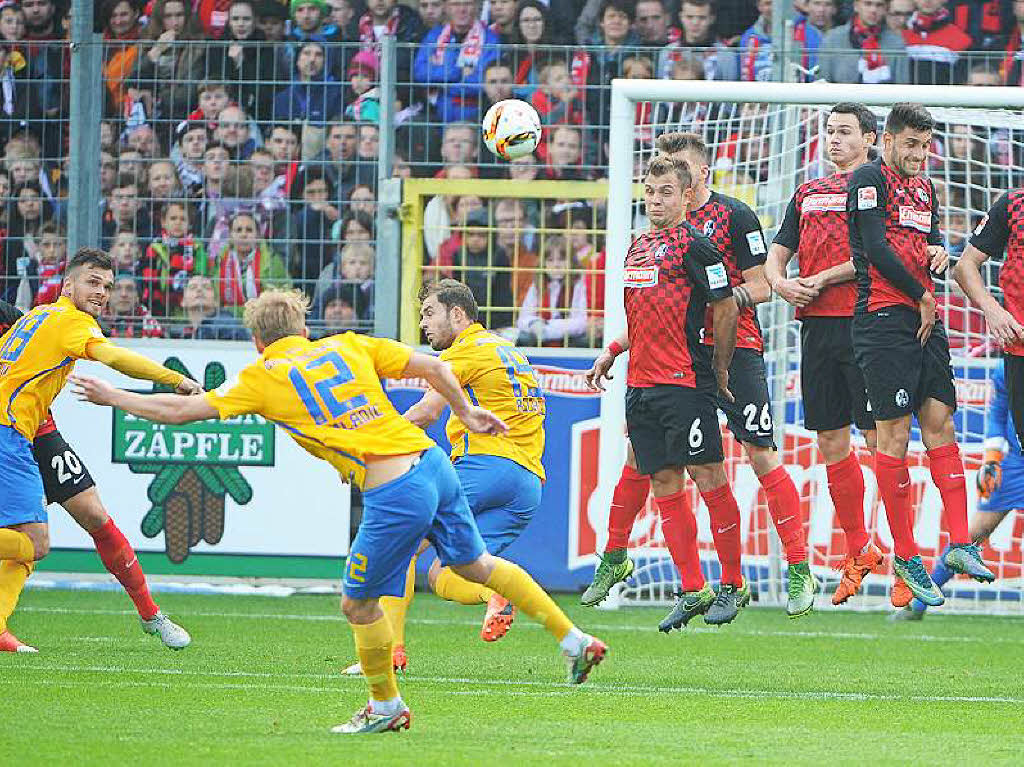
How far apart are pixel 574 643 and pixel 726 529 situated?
2690 millimetres

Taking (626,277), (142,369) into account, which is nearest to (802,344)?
(626,277)

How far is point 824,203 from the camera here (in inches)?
390

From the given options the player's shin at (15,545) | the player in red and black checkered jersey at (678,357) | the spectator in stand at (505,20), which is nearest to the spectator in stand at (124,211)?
the spectator in stand at (505,20)

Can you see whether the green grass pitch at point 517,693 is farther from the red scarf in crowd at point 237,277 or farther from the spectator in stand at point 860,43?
the spectator in stand at point 860,43

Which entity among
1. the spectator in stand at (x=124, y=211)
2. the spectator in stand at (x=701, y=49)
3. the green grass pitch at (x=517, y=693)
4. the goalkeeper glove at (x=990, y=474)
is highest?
the spectator in stand at (x=701, y=49)

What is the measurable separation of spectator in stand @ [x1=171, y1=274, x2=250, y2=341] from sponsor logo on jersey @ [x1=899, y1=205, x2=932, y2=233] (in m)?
5.80

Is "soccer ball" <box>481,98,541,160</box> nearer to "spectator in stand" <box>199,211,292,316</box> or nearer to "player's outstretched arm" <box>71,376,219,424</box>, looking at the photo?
"spectator in stand" <box>199,211,292,316</box>

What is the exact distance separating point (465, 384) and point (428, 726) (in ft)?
8.41

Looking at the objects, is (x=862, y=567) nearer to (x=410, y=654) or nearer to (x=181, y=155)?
(x=410, y=654)

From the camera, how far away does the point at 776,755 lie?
20.7ft

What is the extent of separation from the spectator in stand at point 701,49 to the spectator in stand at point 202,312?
391 cm

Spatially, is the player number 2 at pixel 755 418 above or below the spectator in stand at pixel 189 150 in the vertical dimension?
below

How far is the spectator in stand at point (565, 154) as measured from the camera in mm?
13430

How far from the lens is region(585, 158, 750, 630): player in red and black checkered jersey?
927cm
